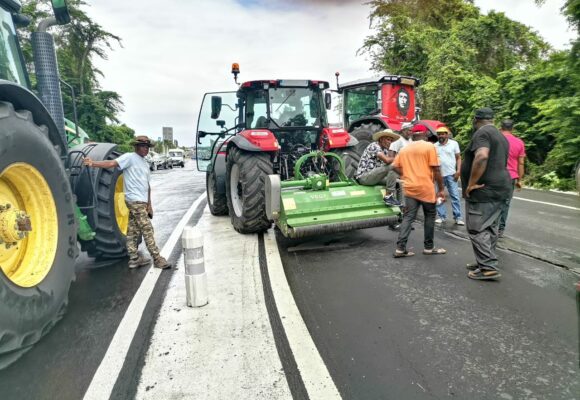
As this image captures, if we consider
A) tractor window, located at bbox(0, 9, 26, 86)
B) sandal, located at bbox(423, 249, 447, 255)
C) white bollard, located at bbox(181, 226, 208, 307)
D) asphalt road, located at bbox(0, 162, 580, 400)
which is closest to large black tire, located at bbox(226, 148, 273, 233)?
asphalt road, located at bbox(0, 162, 580, 400)

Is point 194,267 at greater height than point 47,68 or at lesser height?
lesser

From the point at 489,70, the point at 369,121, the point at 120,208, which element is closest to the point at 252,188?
the point at 120,208

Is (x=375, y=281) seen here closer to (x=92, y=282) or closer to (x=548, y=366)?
(x=548, y=366)

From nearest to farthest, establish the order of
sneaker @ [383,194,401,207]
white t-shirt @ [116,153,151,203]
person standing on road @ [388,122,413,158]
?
1. white t-shirt @ [116,153,151,203]
2. sneaker @ [383,194,401,207]
3. person standing on road @ [388,122,413,158]

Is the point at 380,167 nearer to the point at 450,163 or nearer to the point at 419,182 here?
the point at 419,182

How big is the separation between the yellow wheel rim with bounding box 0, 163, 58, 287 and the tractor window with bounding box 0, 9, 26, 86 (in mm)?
1167

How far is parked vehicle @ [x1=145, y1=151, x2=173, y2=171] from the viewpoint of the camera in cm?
2762

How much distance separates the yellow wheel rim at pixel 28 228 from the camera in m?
2.67

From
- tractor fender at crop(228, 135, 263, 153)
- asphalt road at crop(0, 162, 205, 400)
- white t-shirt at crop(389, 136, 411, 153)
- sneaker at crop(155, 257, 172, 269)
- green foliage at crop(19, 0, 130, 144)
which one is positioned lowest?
asphalt road at crop(0, 162, 205, 400)

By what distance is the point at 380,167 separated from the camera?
566cm

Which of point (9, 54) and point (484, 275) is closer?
point (9, 54)

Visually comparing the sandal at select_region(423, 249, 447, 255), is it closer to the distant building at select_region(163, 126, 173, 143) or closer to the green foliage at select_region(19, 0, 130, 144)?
the green foliage at select_region(19, 0, 130, 144)

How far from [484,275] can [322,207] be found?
7.02 ft

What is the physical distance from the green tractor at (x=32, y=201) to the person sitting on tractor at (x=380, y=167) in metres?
3.74
